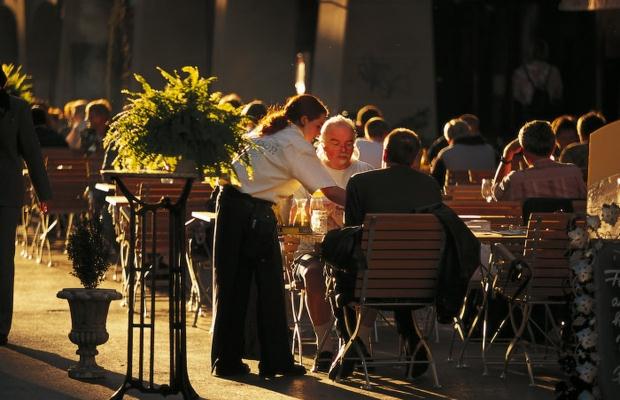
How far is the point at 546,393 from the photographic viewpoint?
1109 centimetres

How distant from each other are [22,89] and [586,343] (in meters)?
9.72

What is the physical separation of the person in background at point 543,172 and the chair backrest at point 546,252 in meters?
2.20

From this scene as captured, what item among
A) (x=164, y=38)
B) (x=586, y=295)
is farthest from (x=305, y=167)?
(x=164, y=38)

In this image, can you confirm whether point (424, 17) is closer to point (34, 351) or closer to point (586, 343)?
point (34, 351)

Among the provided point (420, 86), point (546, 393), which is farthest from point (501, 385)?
point (420, 86)

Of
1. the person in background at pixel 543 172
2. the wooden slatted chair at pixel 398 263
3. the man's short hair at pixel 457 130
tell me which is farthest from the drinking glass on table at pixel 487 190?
the man's short hair at pixel 457 130

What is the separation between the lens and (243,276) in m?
11.8

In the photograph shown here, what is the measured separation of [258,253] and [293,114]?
3.24 ft

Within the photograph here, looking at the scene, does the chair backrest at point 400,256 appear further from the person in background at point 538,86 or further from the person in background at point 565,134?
the person in background at point 538,86

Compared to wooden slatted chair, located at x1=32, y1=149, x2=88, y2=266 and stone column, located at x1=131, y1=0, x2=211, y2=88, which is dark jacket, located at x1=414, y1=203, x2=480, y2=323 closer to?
wooden slatted chair, located at x1=32, y1=149, x2=88, y2=266

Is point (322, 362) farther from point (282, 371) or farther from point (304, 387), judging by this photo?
point (304, 387)

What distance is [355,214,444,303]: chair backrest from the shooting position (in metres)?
11.2

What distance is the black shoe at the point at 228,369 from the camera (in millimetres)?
11641

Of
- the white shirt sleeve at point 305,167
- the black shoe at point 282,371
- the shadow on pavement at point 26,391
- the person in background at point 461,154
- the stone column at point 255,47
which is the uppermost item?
the stone column at point 255,47
